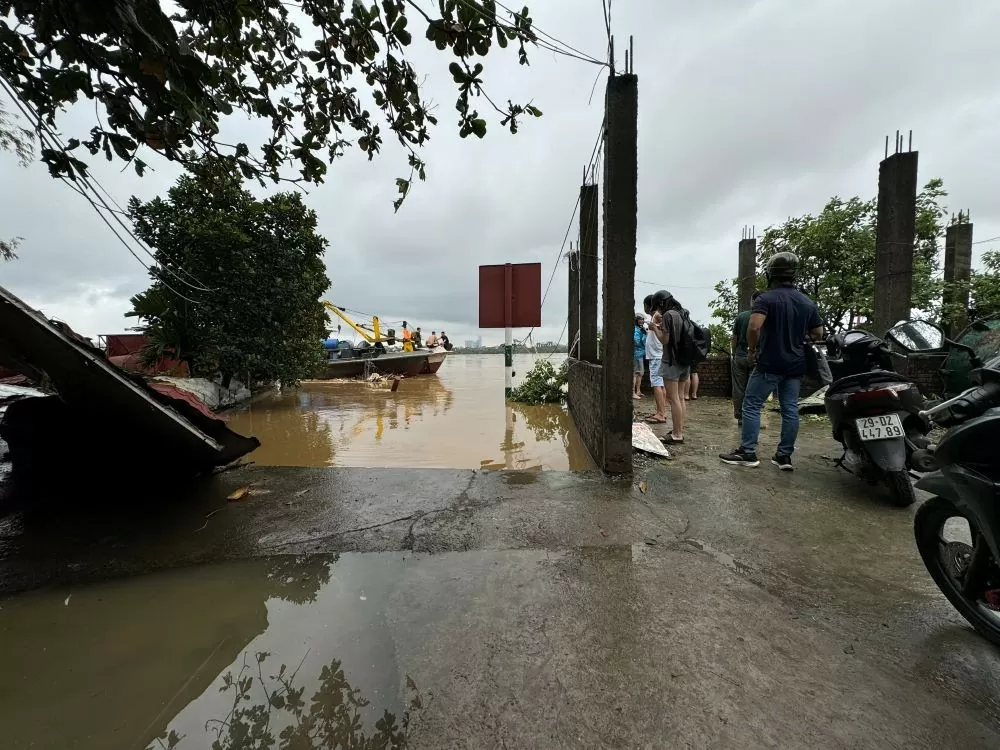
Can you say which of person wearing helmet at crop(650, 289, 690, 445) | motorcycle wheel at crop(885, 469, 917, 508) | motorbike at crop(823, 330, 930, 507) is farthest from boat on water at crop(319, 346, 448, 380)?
motorcycle wheel at crop(885, 469, 917, 508)

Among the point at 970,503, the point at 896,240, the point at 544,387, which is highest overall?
the point at 896,240

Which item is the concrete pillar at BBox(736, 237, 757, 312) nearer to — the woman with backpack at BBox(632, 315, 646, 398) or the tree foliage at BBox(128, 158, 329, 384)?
the woman with backpack at BBox(632, 315, 646, 398)

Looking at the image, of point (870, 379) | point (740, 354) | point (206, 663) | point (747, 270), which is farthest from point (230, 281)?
point (747, 270)

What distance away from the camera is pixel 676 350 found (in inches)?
176

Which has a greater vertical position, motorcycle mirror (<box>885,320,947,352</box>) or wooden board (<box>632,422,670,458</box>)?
motorcycle mirror (<box>885,320,947,352</box>)

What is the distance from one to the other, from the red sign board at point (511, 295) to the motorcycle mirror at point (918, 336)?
5.13 metres

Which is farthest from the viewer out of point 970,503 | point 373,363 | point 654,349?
point 373,363

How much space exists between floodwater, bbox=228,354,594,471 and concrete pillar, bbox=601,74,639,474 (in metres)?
0.76

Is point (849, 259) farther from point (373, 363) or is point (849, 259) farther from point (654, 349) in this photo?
point (373, 363)

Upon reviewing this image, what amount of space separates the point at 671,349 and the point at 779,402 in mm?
1136

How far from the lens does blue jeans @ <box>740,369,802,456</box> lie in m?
3.68

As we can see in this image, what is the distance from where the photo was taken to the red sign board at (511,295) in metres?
8.19

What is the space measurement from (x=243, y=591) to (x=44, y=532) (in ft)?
5.37

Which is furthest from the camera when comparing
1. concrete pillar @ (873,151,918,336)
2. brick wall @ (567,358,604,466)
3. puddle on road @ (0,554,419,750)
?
concrete pillar @ (873,151,918,336)
